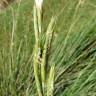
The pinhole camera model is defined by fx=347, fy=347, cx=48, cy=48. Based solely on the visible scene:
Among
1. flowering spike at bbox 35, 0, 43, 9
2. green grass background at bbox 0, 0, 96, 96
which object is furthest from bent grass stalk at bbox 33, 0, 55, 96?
green grass background at bbox 0, 0, 96, 96

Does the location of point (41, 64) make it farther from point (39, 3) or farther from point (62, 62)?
point (62, 62)

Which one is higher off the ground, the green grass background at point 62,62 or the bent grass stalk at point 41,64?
the green grass background at point 62,62

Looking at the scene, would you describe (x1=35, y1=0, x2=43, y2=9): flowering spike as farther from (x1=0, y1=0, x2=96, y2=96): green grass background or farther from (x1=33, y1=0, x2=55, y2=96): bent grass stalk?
(x1=0, y1=0, x2=96, y2=96): green grass background

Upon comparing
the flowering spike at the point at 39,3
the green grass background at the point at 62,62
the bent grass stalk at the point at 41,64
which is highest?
the green grass background at the point at 62,62

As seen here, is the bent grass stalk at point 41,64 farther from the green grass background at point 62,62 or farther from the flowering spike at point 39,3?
the green grass background at point 62,62

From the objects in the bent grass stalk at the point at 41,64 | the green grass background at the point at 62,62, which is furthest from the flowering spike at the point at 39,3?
the green grass background at the point at 62,62

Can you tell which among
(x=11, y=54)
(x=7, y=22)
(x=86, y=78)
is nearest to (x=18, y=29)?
(x=7, y=22)


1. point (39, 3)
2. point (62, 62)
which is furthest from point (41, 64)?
point (62, 62)

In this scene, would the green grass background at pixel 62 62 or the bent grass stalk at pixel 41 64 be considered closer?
the bent grass stalk at pixel 41 64

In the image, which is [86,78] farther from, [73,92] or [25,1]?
[25,1]

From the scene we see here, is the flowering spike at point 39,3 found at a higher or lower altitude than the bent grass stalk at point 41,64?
higher

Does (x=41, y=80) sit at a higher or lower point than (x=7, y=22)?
lower
